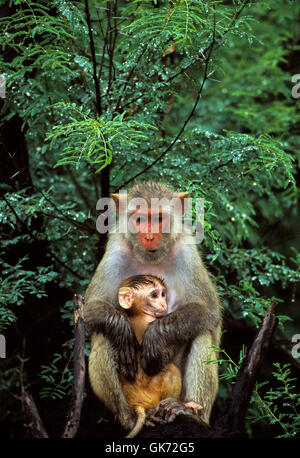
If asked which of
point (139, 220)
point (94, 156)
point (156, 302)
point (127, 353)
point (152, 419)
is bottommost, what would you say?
point (152, 419)

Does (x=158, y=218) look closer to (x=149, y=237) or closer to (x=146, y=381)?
(x=149, y=237)

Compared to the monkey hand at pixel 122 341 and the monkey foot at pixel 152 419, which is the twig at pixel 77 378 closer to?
the monkey hand at pixel 122 341

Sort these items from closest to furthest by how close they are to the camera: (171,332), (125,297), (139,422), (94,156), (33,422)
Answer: (33,422) < (139,422) < (125,297) < (171,332) < (94,156)

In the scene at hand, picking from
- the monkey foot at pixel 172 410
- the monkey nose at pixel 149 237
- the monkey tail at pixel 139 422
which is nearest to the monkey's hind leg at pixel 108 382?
the monkey tail at pixel 139 422

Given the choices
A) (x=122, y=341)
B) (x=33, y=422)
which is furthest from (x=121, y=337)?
(x=33, y=422)

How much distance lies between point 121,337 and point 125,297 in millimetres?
327

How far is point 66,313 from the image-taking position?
18.5 ft

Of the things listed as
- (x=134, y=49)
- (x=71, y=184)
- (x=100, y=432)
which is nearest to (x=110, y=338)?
(x=100, y=432)

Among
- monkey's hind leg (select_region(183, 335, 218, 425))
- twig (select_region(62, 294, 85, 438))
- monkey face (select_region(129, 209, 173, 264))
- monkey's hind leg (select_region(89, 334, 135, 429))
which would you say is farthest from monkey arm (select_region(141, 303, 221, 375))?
twig (select_region(62, 294, 85, 438))

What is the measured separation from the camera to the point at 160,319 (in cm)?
457

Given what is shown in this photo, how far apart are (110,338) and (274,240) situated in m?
4.47

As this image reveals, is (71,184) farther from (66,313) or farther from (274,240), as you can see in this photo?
(274,240)

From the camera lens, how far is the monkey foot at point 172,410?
4090mm

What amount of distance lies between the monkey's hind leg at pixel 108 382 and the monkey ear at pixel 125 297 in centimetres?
35
